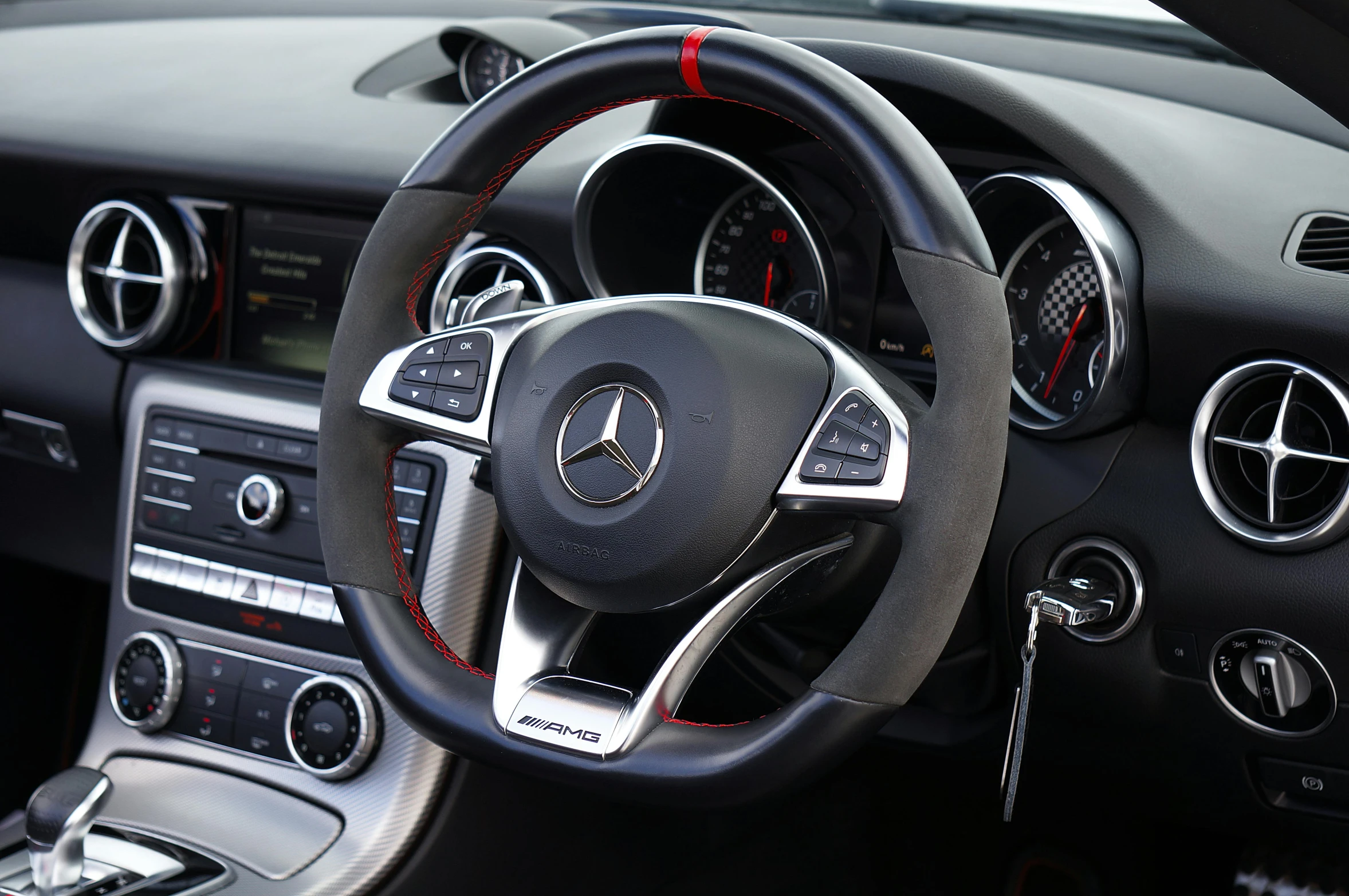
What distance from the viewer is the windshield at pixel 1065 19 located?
1.54m

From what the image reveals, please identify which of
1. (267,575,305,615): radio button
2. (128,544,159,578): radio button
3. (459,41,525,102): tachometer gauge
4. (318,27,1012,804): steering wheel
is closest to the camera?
(318,27,1012,804): steering wheel

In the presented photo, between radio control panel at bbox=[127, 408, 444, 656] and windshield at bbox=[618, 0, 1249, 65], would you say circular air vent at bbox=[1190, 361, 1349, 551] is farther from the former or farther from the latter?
radio control panel at bbox=[127, 408, 444, 656]

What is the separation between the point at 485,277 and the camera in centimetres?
153

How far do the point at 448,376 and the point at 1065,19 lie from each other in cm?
99

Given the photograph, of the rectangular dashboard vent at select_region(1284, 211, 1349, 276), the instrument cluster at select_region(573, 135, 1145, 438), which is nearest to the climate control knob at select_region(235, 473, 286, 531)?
the instrument cluster at select_region(573, 135, 1145, 438)

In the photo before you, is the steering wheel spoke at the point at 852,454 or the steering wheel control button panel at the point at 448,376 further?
the steering wheel control button panel at the point at 448,376

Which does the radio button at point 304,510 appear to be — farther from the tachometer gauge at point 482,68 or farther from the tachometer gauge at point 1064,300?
the tachometer gauge at point 1064,300

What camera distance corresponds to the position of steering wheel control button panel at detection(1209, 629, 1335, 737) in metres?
1.17

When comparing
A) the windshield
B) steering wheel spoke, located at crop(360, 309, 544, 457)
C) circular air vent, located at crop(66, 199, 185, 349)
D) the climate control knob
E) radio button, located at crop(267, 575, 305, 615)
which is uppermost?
the windshield

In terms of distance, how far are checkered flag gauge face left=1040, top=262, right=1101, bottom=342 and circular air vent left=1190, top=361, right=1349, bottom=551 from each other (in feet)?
0.49

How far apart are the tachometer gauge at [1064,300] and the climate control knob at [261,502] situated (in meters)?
0.84

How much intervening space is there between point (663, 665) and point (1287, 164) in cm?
84

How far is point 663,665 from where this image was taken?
3.06 feet

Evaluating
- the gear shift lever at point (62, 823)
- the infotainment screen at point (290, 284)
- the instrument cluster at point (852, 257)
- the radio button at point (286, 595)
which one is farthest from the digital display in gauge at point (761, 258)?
the gear shift lever at point (62, 823)
